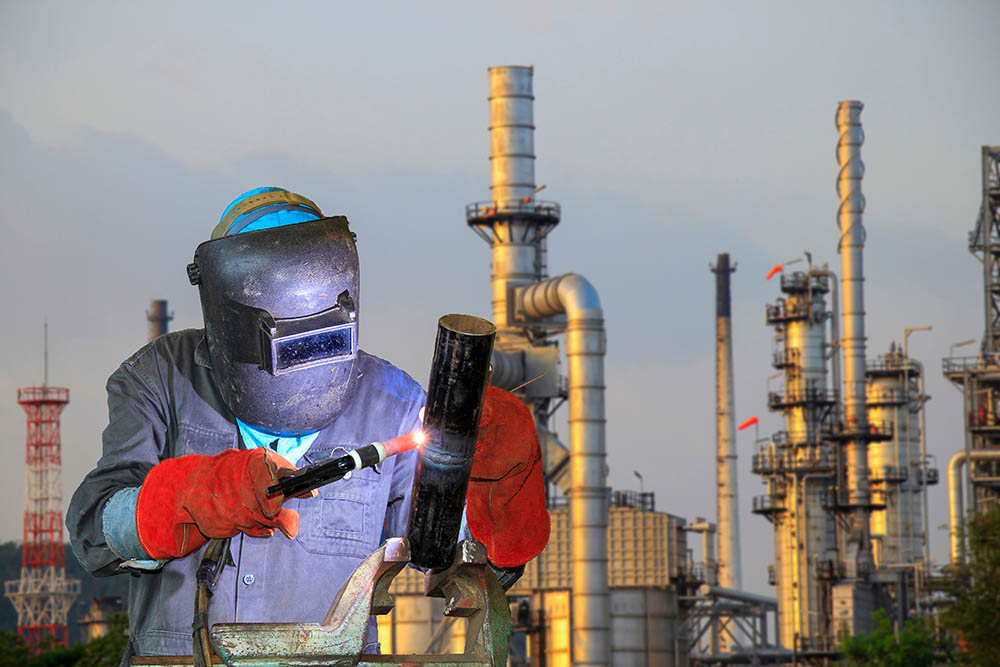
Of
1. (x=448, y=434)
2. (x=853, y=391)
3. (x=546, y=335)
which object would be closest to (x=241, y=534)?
(x=448, y=434)

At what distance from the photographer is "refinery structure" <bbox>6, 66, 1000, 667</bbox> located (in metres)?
40.2

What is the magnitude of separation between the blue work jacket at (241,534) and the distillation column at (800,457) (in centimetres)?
5698

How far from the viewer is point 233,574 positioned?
4645 millimetres

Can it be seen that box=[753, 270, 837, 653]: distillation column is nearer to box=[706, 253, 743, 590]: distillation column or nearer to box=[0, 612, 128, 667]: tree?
box=[706, 253, 743, 590]: distillation column

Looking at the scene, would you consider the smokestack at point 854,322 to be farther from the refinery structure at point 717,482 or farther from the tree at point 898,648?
the tree at point 898,648

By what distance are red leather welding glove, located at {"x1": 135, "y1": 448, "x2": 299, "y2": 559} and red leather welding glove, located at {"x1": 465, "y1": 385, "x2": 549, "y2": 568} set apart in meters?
0.52

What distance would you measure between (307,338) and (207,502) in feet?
2.17

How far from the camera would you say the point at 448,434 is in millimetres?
3994

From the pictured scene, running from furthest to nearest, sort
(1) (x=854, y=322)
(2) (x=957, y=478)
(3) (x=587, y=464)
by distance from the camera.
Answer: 1. (1) (x=854, y=322)
2. (2) (x=957, y=478)
3. (3) (x=587, y=464)

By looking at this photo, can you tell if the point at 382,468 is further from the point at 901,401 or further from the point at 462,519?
the point at 901,401

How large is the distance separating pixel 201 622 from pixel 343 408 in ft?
2.74

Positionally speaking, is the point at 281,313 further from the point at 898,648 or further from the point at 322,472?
the point at 898,648

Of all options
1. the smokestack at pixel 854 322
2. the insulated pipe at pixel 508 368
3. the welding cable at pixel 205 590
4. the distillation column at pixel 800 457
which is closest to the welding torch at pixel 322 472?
the welding cable at pixel 205 590

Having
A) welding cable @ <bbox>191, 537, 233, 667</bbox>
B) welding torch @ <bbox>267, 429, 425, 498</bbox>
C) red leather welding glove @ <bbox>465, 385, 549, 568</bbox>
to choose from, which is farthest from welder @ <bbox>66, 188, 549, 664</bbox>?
welding torch @ <bbox>267, 429, 425, 498</bbox>
